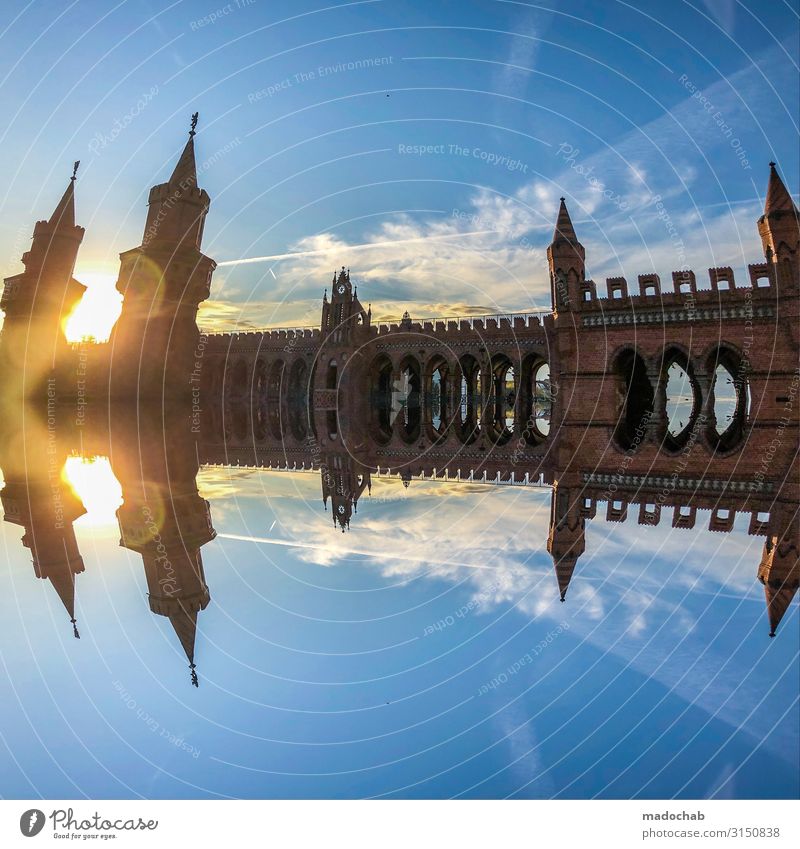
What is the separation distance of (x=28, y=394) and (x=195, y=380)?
12137 mm

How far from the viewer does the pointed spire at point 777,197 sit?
22.6m

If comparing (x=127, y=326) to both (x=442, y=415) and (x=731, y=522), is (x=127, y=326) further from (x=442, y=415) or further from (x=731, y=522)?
(x=731, y=522)

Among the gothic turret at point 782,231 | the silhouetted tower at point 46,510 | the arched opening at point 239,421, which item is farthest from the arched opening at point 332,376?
the gothic turret at point 782,231

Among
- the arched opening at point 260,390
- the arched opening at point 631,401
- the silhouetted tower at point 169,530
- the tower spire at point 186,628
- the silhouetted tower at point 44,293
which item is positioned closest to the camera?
the tower spire at point 186,628

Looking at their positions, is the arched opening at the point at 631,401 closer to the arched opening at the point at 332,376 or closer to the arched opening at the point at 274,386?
the arched opening at the point at 332,376

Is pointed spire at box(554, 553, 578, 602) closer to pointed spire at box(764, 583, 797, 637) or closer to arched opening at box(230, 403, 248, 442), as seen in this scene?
→ pointed spire at box(764, 583, 797, 637)

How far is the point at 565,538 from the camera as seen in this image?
14.6m

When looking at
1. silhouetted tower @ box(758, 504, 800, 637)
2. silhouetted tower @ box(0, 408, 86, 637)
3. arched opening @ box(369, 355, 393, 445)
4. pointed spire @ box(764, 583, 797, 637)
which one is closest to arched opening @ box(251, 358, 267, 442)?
arched opening @ box(369, 355, 393, 445)

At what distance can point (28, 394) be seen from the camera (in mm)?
43469

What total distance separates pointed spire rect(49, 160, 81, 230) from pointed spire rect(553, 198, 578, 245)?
38680 mm

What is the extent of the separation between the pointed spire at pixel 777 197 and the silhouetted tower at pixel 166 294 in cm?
3479
